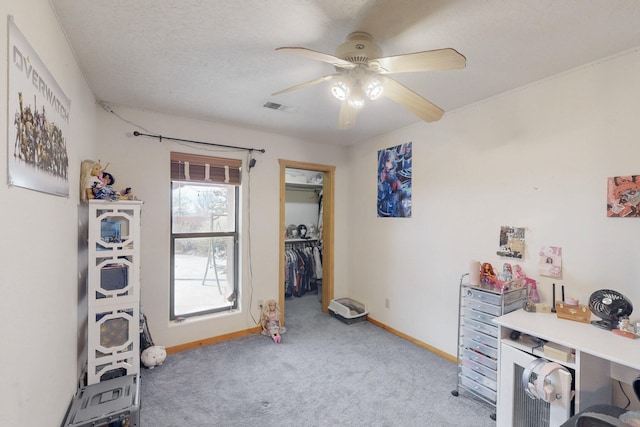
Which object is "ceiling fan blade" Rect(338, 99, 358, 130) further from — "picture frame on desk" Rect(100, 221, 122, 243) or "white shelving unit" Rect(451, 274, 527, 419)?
"picture frame on desk" Rect(100, 221, 122, 243)

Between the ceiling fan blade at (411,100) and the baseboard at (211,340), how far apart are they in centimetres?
292

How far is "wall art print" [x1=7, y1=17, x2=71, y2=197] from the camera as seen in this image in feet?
3.35

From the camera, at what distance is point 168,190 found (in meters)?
2.95

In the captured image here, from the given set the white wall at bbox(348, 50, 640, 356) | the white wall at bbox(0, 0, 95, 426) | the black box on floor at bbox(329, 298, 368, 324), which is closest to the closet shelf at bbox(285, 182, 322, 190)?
the white wall at bbox(348, 50, 640, 356)

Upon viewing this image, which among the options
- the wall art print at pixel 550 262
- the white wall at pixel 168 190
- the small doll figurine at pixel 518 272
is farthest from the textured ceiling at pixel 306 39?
the small doll figurine at pixel 518 272

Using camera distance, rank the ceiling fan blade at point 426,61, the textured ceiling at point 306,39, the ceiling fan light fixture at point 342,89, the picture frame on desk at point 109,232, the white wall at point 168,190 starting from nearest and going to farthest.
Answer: the ceiling fan blade at point 426,61 < the textured ceiling at point 306,39 < the ceiling fan light fixture at point 342,89 < the picture frame on desk at point 109,232 < the white wall at point 168,190

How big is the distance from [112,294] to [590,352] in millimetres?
2959

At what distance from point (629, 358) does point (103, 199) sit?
3.21m

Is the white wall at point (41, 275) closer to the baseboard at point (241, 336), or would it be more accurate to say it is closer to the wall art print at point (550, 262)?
the baseboard at point (241, 336)

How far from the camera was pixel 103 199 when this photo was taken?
210 centimetres

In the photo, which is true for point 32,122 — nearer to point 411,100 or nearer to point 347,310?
point 411,100

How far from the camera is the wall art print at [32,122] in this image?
1022mm

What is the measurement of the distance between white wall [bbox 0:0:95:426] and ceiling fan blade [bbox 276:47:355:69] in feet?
3.25

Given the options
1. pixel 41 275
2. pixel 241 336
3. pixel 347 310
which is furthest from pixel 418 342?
pixel 41 275
